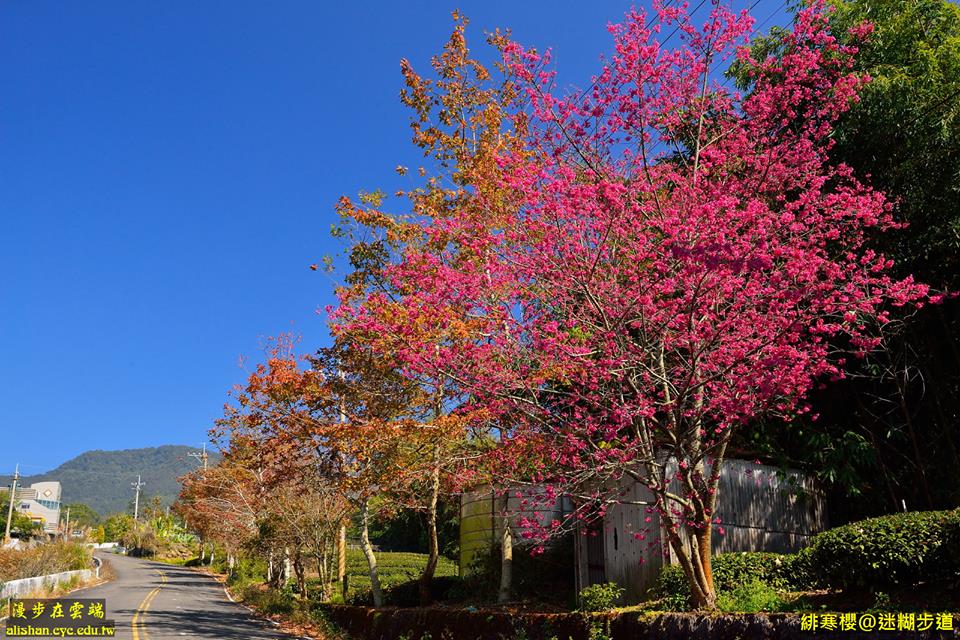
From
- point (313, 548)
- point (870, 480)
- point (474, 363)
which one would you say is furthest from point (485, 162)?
point (313, 548)

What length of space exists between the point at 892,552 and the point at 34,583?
26666mm

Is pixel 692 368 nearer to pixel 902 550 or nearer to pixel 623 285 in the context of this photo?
pixel 623 285

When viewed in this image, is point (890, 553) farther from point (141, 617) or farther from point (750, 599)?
point (141, 617)

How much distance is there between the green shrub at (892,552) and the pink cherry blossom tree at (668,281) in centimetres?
153

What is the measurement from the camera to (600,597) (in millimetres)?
11961

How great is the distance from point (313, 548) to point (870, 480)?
17.8 metres

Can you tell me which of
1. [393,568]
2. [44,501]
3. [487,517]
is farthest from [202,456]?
[44,501]

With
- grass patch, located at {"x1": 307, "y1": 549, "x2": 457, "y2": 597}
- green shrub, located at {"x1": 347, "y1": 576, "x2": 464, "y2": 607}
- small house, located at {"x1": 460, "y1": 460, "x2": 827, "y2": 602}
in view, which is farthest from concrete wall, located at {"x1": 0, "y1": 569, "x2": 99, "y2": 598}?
small house, located at {"x1": 460, "y1": 460, "x2": 827, "y2": 602}

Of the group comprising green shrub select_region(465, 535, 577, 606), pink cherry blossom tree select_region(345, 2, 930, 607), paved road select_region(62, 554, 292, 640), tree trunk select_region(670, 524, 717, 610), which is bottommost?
paved road select_region(62, 554, 292, 640)

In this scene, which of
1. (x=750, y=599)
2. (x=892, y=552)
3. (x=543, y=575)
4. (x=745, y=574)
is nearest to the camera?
(x=892, y=552)

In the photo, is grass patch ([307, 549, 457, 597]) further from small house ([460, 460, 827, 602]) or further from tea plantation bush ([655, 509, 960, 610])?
tea plantation bush ([655, 509, 960, 610])

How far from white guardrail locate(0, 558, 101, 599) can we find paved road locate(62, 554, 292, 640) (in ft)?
3.05

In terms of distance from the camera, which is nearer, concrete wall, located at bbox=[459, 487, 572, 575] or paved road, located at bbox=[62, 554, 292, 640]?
concrete wall, located at bbox=[459, 487, 572, 575]

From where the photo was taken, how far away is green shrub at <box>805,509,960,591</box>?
7.88 m
